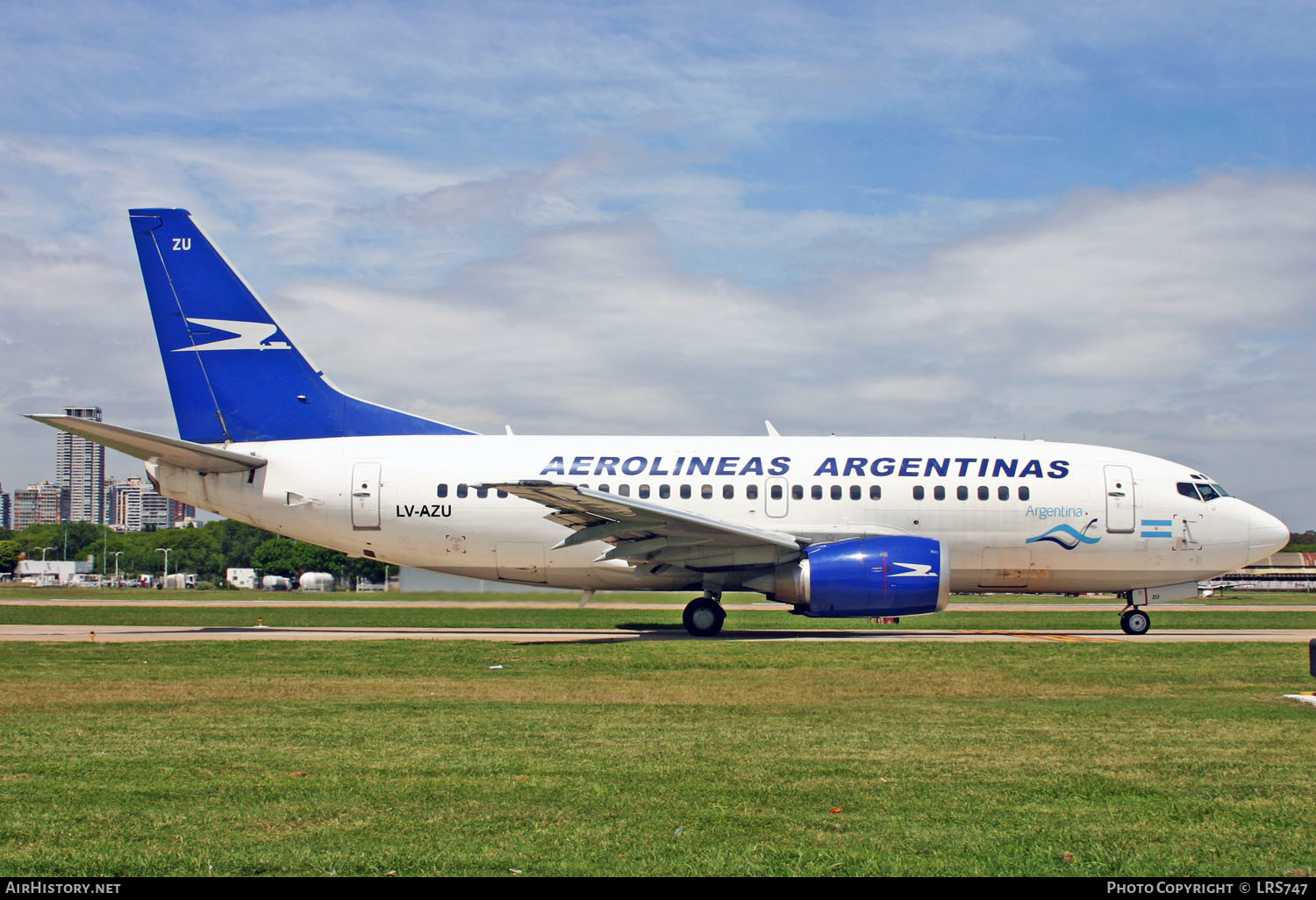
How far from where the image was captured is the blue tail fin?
21.2 meters

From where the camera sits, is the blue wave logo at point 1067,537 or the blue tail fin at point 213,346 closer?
the blue wave logo at point 1067,537

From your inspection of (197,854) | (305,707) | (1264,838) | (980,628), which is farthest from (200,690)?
(980,628)

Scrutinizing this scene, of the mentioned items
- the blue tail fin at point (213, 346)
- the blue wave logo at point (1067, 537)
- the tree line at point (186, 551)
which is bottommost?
the tree line at point (186, 551)

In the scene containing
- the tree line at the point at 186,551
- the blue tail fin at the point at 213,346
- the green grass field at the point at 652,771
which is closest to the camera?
the green grass field at the point at 652,771

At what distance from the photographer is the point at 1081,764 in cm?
754

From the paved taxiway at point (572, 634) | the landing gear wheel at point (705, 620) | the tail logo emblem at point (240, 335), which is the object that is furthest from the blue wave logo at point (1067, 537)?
the tail logo emblem at point (240, 335)

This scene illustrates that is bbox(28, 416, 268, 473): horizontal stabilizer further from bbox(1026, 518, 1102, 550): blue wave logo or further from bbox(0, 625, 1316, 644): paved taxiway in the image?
bbox(1026, 518, 1102, 550): blue wave logo

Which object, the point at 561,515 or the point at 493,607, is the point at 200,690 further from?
the point at 493,607

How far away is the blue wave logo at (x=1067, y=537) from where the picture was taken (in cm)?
2075

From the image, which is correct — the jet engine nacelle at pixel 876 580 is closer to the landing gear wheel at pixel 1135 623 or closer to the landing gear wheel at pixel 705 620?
the landing gear wheel at pixel 705 620

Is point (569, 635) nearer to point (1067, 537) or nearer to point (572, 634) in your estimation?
point (572, 634)

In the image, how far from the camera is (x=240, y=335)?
21.3 metres

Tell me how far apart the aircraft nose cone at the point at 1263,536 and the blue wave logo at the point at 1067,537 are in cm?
326

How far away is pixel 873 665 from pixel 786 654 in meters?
1.71
